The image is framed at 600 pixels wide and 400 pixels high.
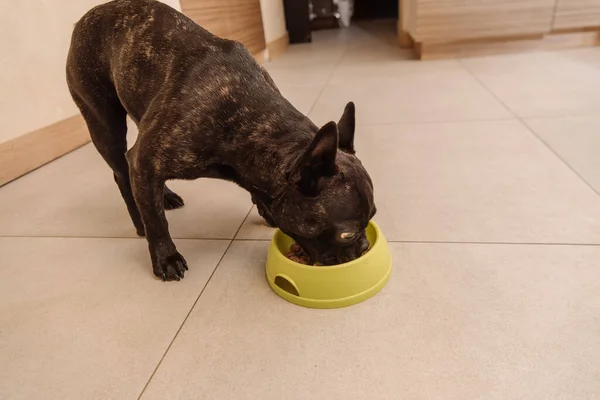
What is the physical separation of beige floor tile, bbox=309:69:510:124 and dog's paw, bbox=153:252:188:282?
5.05 ft

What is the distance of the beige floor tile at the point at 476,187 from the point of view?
1.58 metres

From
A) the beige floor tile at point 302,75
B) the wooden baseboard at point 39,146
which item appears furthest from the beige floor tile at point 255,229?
the beige floor tile at point 302,75

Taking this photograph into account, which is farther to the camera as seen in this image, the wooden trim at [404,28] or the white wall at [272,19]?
the white wall at [272,19]

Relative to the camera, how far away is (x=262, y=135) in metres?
1.26

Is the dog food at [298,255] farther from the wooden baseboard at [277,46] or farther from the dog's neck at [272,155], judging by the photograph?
the wooden baseboard at [277,46]

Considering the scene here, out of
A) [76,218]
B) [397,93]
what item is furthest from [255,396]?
[397,93]

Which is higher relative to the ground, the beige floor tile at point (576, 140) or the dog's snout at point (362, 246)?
the dog's snout at point (362, 246)

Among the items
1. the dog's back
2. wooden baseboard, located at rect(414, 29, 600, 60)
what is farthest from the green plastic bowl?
wooden baseboard, located at rect(414, 29, 600, 60)

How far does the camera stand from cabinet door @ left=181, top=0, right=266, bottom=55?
3389mm

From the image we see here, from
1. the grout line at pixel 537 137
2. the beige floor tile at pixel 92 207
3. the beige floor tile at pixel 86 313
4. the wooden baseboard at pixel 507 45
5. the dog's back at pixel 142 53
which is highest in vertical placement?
the dog's back at pixel 142 53

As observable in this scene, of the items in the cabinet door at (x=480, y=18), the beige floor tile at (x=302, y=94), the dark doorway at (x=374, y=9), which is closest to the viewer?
the beige floor tile at (x=302, y=94)

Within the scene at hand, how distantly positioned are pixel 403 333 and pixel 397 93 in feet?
8.06

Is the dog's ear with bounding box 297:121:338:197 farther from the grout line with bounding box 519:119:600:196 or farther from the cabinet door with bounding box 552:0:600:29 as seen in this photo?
the cabinet door with bounding box 552:0:600:29

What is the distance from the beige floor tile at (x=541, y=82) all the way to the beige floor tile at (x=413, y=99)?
0.44 feet
